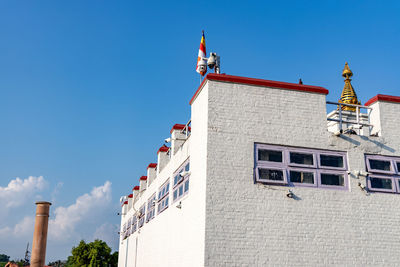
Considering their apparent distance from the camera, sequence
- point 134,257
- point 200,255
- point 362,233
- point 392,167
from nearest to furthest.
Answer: point 200,255 < point 362,233 < point 392,167 < point 134,257

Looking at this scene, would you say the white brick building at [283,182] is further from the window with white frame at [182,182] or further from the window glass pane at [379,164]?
the window with white frame at [182,182]

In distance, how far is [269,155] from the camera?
49.1ft

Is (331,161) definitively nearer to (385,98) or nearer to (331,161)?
(331,161)

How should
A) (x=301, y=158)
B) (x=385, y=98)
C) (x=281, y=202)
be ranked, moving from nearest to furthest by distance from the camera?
(x=281, y=202)
(x=301, y=158)
(x=385, y=98)

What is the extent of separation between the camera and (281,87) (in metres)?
15.6

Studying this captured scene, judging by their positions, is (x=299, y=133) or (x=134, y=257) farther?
(x=134, y=257)

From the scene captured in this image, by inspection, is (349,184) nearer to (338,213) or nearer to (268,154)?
(338,213)

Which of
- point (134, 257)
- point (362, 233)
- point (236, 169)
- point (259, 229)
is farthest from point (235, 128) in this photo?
point (134, 257)

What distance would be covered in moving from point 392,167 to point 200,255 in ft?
25.0

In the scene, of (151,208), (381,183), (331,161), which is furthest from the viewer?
(151,208)

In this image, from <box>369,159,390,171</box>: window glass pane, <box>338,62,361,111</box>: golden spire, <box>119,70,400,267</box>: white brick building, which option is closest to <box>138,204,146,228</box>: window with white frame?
<box>119,70,400,267</box>: white brick building

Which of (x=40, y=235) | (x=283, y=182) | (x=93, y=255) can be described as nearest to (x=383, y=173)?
(x=283, y=182)

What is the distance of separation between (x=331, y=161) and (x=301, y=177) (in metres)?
1.31

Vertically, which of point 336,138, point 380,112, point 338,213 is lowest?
point 338,213
